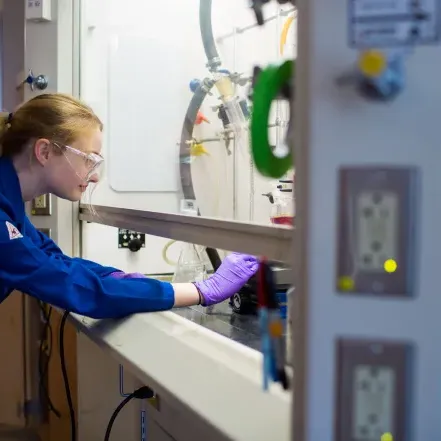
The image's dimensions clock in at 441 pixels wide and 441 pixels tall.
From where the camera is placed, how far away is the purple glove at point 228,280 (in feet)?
4.96

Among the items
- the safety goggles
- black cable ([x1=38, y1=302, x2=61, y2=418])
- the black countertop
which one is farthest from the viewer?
black cable ([x1=38, y1=302, x2=61, y2=418])

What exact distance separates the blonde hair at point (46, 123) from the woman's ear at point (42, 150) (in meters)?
0.01

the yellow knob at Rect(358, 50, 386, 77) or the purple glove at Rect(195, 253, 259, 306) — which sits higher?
the yellow knob at Rect(358, 50, 386, 77)

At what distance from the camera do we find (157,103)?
86.4 inches

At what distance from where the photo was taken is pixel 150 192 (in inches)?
86.7

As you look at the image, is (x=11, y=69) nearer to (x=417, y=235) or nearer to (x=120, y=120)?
(x=120, y=120)

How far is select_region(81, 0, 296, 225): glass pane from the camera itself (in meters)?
2.13

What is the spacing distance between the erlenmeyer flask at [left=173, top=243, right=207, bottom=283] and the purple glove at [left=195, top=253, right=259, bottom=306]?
449mm

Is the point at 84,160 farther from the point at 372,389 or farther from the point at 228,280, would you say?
the point at 372,389

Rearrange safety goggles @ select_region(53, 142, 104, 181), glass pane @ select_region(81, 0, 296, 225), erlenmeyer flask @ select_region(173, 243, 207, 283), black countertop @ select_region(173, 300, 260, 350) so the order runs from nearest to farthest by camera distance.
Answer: black countertop @ select_region(173, 300, 260, 350) → safety goggles @ select_region(53, 142, 104, 181) → erlenmeyer flask @ select_region(173, 243, 207, 283) → glass pane @ select_region(81, 0, 296, 225)

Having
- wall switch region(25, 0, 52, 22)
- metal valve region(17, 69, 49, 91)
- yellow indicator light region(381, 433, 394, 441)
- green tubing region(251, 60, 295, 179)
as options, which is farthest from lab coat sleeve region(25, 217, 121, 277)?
yellow indicator light region(381, 433, 394, 441)

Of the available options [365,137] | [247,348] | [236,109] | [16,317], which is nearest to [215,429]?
[247,348]

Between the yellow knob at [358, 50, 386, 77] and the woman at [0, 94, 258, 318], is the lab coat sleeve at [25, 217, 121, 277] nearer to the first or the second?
the woman at [0, 94, 258, 318]

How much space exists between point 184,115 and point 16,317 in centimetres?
110
